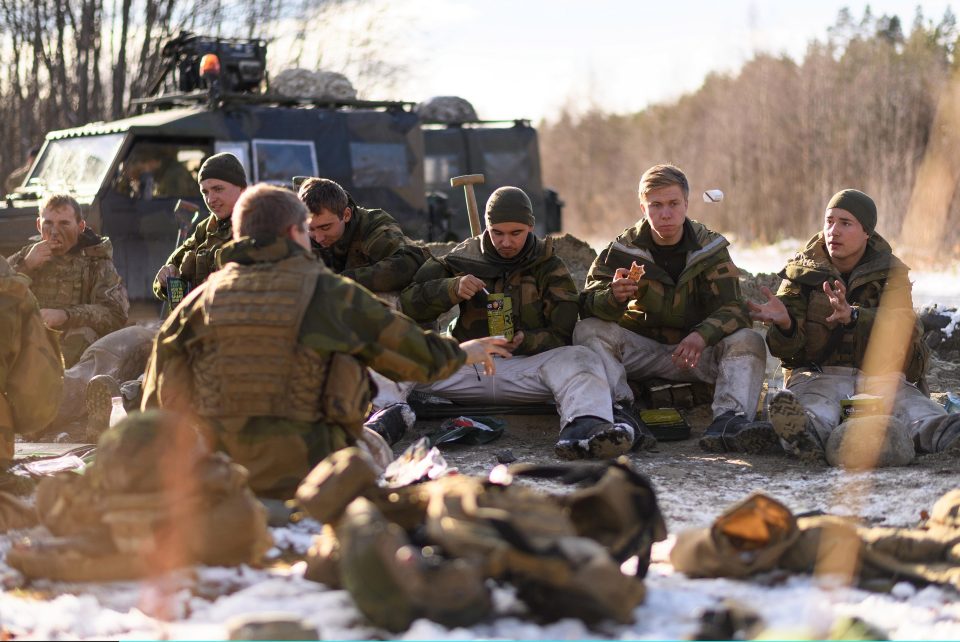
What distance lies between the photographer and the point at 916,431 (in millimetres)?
5551

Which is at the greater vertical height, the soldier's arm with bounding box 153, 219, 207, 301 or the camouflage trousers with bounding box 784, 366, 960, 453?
the soldier's arm with bounding box 153, 219, 207, 301

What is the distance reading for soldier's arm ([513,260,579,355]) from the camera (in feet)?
20.2

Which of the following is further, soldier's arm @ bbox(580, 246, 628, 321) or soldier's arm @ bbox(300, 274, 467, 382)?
soldier's arm @ bbox(580, 246, 628, 321)

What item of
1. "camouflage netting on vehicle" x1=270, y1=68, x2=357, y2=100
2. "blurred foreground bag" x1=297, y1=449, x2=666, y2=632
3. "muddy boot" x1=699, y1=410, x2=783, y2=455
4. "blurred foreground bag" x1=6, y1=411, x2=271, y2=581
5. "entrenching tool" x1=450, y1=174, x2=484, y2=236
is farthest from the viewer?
"camouflage netting on vehicle" x1=270, y1=68, x2=357, y2=100

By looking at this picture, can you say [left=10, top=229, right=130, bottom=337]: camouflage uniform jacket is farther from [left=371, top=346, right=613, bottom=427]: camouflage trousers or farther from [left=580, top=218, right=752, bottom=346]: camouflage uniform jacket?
[left=580, top=218, right=752, bottom=346]: camouflage uniform jacket

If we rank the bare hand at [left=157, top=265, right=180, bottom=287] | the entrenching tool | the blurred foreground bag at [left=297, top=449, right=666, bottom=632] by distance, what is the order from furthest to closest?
1. the entrenching tool
2. the bare hand at [left=157, top=265, right=180, bottom=287]
3. the blurred foreground bag at [left=297, top=449, right=666, bottom=632]

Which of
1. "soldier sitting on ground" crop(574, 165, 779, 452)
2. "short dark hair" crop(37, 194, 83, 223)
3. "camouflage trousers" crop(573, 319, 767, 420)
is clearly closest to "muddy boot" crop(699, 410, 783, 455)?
"soldier sitting on ground" crop(574, 165, 779, 452)

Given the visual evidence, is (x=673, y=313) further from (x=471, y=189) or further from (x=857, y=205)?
(x=471, y=189)

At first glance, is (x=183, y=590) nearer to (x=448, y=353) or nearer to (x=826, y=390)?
(x=448, y=353)

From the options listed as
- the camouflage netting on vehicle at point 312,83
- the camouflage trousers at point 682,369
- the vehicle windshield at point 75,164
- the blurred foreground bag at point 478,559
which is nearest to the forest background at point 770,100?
the camouflage netting on vehicle at point 312,83

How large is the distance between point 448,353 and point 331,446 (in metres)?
0.50

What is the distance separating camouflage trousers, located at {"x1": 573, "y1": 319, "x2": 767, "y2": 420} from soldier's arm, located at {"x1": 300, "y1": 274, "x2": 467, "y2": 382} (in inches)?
84.4

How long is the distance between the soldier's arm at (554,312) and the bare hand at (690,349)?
0.58m

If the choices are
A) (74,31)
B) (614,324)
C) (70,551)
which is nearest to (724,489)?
(614,324)
